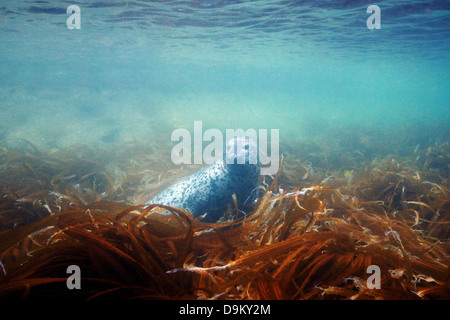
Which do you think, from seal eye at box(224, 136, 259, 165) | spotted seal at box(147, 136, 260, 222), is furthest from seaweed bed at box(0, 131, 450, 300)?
seal eye at box(224, 136, 259, 165)

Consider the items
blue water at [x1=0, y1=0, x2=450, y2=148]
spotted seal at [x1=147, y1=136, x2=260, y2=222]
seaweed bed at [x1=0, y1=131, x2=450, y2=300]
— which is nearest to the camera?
seaweed bed at [x1=0, y1=131, x2=450, y2=300]

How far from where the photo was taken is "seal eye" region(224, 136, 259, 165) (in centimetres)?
325

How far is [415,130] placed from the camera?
18234 mm

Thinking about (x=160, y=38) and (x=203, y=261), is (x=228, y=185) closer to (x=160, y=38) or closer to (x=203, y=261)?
(x=203, y=261)

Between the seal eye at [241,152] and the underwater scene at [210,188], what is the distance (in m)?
0.03

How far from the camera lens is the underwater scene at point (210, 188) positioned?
1409 millimetres

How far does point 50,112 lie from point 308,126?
74.8 ft

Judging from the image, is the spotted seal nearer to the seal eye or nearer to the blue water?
the seal eye

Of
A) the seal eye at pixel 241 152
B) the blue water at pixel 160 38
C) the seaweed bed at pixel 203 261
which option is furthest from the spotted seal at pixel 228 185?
the blue water at pixel 160 38

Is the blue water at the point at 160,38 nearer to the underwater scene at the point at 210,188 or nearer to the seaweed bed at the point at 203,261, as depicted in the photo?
the underwater scene at the point at 210,188

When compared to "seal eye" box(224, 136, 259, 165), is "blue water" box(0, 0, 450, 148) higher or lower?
higher

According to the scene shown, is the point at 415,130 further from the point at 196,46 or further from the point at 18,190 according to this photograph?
the point at 18,190

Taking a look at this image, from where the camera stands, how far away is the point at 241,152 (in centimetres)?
327
